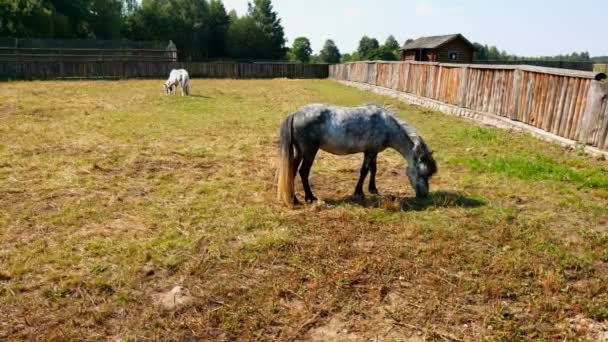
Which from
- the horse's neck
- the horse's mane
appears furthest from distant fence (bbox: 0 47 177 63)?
the horse's mane

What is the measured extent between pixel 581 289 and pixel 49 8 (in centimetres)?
5400

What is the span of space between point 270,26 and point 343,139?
6439cm

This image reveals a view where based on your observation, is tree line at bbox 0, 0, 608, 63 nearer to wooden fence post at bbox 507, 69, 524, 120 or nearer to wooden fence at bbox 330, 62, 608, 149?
wooden fence at bbox 330, 62, 608, 149

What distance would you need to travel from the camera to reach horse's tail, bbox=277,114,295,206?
6.78m

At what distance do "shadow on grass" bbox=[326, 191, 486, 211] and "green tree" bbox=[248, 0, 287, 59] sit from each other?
2228 inches

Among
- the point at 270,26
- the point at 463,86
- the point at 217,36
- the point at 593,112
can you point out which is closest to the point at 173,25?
the point at 217,36

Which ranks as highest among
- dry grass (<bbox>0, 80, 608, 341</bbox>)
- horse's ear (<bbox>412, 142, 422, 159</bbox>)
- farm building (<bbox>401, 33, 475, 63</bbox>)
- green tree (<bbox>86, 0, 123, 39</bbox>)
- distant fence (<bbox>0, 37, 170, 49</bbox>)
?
green tree (<bbox>86, 0, 123, 39</bbox>)

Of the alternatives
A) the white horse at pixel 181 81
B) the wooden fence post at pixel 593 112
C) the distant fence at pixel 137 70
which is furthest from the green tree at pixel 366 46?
the wooden fence post at pixel 593 112

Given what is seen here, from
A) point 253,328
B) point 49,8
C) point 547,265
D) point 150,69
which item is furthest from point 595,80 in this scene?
point 49,8

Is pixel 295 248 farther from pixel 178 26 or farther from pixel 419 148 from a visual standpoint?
pixel 178 26

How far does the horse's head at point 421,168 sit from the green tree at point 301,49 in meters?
68.6

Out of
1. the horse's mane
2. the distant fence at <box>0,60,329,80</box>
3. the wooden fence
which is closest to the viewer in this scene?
the horse's mane

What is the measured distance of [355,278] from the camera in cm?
479

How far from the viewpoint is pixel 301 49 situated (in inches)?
2936
